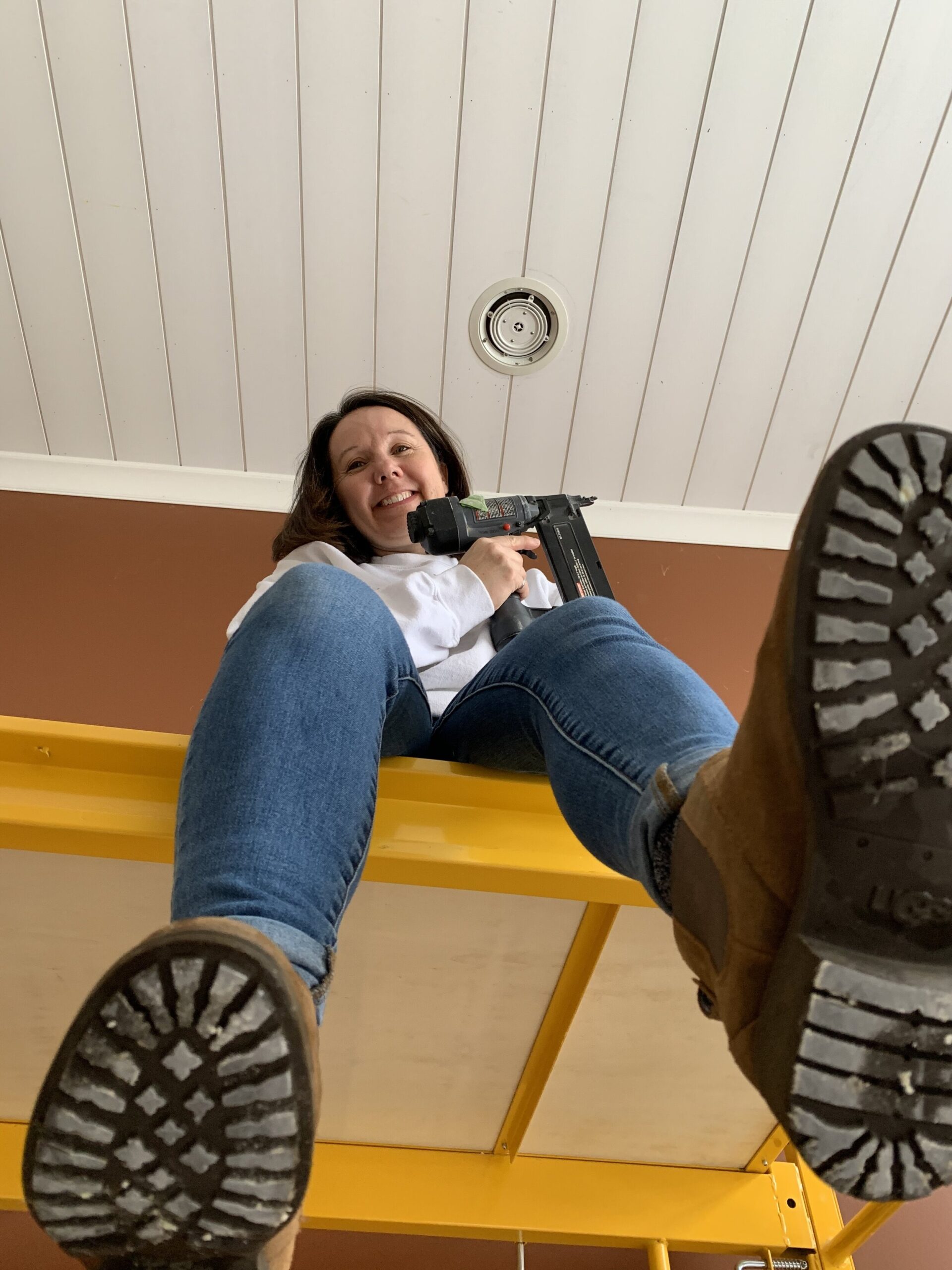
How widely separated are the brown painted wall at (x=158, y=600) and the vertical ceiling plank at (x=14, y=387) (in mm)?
116

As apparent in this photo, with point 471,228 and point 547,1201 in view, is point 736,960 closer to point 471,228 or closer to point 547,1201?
point 547,1201

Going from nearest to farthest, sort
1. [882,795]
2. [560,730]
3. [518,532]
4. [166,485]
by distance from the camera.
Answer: [882,795], [560,730], [518,532], [166,485]

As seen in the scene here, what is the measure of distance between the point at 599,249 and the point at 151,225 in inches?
31.6

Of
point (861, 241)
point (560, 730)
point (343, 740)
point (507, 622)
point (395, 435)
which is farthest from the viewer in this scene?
point (861, 241)

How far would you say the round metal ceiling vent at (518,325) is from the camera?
5.22 ft

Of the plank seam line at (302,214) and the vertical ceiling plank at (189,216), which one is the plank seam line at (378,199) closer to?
the plank seam line at (302,214)

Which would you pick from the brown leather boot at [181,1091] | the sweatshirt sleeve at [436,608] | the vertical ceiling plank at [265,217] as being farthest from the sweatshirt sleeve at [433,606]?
the vertical ceiling plank at [265,217]

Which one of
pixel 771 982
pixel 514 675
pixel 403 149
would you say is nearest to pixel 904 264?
pixel 403 149

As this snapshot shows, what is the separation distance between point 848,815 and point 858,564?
0.12m

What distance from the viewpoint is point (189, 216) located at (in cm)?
152

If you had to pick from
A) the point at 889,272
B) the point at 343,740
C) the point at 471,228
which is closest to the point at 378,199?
the point at 471,228

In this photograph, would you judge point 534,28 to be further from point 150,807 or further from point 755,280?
point 150,807

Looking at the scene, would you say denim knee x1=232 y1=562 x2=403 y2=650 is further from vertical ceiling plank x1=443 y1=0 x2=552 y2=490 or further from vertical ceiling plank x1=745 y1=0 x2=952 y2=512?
vertical ceiling plank x1=745 y1=0 x2=952 y2=512

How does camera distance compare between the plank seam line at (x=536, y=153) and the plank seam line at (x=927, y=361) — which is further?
the plank seam line at (x=927, y=361)
